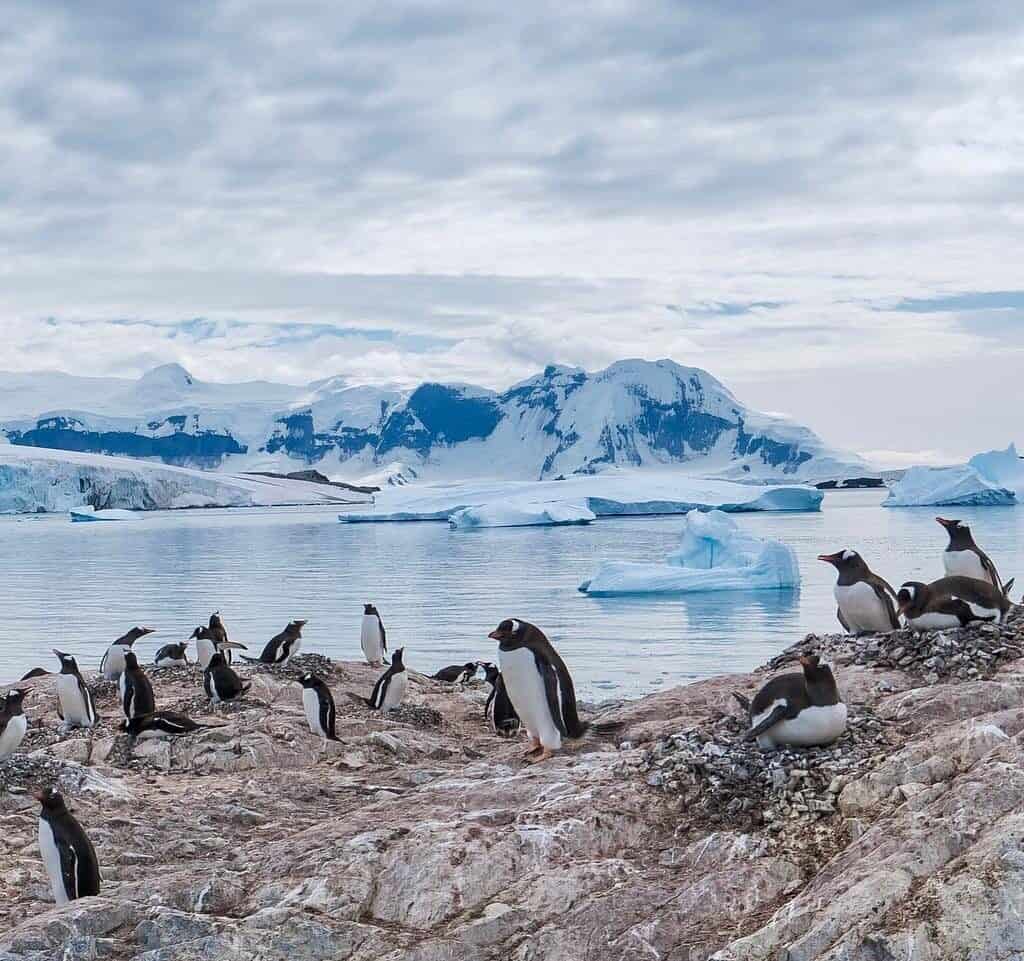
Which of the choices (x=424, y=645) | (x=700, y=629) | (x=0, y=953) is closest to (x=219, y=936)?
(x=0, y=953)

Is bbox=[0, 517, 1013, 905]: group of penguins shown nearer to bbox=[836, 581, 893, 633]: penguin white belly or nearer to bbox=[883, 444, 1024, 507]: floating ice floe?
bbox=[836, 581, 893, 633]: penguin white belly

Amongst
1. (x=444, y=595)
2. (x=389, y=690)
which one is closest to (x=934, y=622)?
(x=389, y=690)

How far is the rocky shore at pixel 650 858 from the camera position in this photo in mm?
4488

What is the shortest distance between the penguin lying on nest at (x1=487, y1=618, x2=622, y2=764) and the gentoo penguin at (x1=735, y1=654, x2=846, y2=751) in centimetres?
185

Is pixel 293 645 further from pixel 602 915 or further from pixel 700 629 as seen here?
pixel 700 629

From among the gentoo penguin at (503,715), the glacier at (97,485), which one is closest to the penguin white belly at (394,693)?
the gentoo penguin at (503,715)

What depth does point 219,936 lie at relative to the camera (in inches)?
209

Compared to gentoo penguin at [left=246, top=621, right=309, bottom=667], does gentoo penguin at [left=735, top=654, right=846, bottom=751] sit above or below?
above

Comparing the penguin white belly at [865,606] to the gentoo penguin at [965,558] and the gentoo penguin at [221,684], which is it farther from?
the gentoo penguin at [221,684]

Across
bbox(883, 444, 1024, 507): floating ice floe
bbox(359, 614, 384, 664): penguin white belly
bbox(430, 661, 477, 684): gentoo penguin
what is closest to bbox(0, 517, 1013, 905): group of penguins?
bbox(430, 661, 477, 684): gentoo penguin

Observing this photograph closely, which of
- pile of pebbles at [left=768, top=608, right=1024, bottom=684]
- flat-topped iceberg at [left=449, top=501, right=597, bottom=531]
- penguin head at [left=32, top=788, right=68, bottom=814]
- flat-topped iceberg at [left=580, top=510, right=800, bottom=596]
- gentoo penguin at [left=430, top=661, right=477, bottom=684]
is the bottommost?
flat-topped iceberg at [left=449, top=501, right=597, bottom=531]

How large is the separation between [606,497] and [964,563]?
2756 inches

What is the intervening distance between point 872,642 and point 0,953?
5.61 meters

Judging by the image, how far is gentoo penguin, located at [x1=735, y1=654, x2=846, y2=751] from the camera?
588 cm
